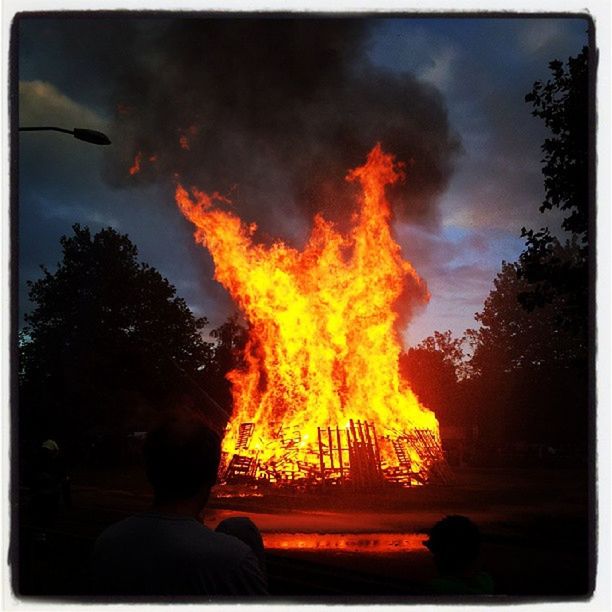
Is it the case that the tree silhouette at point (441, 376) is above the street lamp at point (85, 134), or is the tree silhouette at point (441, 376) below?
below

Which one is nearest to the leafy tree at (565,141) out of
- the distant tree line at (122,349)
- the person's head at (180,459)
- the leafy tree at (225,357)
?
the leafy tree at (225,357)

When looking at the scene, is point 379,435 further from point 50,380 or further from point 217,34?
point 217,34

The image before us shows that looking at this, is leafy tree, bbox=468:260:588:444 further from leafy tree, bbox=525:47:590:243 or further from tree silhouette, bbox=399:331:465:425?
leafy tree, bbox=525:47:590:243

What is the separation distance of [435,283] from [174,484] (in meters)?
9.58

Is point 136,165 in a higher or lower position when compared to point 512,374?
higher

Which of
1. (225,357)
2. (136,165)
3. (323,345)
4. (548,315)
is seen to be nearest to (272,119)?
(136,165)

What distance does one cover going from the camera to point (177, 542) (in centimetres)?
251

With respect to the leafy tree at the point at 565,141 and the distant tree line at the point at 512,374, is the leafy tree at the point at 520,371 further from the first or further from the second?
the leafy tree at the point at 565,141

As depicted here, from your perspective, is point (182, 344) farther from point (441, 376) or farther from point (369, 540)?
point (441, 376)

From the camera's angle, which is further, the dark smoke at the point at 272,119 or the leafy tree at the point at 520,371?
the leafy tree at the point at 520,371

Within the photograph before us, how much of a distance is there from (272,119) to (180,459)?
8.30 meters

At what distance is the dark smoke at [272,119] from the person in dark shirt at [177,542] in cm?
638

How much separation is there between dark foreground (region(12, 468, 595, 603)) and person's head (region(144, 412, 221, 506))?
3.09 m

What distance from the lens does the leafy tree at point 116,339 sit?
15445mm
